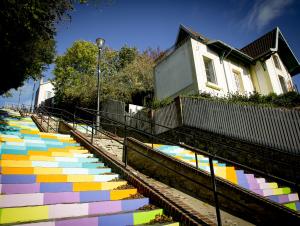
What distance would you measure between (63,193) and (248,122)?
7549mm

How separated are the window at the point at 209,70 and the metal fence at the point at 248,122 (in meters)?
5.42

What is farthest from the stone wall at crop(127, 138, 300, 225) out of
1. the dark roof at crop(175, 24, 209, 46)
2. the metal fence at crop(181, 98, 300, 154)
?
the dark roof at crop(175, 24, 209, 46)

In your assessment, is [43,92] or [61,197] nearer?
[61,197]

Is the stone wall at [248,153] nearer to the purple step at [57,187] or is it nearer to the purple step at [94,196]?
the purple step at [94,196]

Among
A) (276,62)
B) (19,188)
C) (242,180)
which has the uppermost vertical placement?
(276,62)

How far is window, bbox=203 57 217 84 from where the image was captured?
16.0 meters

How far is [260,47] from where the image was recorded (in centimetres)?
1939

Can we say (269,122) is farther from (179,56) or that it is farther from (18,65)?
(18,65)

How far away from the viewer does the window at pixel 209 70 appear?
16.0 meters

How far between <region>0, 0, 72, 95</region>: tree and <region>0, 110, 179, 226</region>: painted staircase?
432 centimetres

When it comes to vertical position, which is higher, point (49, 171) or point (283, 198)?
point (49, 171)

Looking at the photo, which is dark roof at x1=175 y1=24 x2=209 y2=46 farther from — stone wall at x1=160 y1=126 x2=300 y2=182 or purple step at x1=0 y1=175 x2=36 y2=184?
purple step at x1=0 y1=175 x2=36 y2=184

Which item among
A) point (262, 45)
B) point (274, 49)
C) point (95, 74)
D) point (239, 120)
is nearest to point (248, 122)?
point (239, 120)

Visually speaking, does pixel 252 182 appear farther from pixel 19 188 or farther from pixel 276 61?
pixel 276 61
